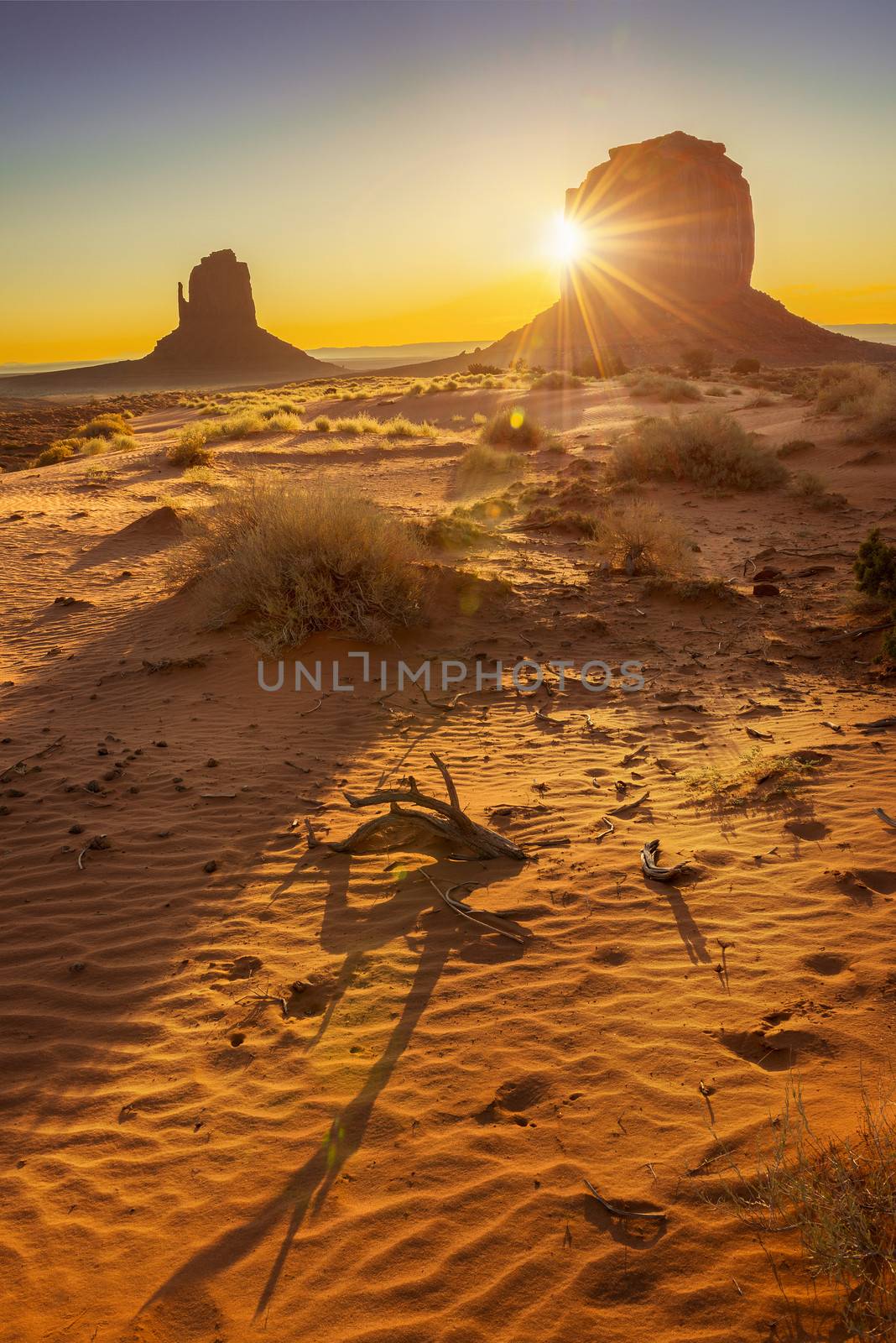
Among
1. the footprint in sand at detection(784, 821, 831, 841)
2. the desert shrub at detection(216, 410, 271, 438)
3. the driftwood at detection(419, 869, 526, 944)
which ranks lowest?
the driftwood at detection(419, 869, 526, 944)

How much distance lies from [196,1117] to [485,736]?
12.8ft

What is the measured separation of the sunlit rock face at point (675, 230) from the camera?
253 feet

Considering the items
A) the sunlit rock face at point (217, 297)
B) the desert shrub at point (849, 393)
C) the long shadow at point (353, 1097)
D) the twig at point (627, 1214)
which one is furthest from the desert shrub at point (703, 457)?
the sunlit rock face at point (217, 297)

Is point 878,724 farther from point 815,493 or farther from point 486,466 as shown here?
point 486,466

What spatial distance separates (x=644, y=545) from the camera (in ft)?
35.5

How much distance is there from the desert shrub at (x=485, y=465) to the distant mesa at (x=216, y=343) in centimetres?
9630

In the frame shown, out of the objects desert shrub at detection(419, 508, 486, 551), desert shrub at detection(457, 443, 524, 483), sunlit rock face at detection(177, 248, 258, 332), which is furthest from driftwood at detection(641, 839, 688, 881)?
sunlit rock face at detection(177, 248, 258, 332)

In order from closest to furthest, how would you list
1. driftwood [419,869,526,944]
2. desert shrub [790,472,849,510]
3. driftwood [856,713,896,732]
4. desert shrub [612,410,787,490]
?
driftwood [419,869,526,944] < driftwood [856,713,896,732] < desert shrub [790,472,849,510] < desert shrub [612,410,787,490]

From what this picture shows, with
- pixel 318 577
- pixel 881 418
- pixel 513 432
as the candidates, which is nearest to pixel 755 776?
pixel 318 577

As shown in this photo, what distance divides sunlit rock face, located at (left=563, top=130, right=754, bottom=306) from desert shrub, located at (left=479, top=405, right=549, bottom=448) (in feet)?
195

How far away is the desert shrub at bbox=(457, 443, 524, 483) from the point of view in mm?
19391

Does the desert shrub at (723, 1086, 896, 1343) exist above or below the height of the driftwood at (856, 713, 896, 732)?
below

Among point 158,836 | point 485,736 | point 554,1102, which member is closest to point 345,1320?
point 554,1102

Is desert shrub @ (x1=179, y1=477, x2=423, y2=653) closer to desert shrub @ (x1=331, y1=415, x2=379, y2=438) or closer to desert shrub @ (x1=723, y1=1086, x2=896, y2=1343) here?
desert shrub @ (x1=723, y1=1086, x2=896, y2=1343)
